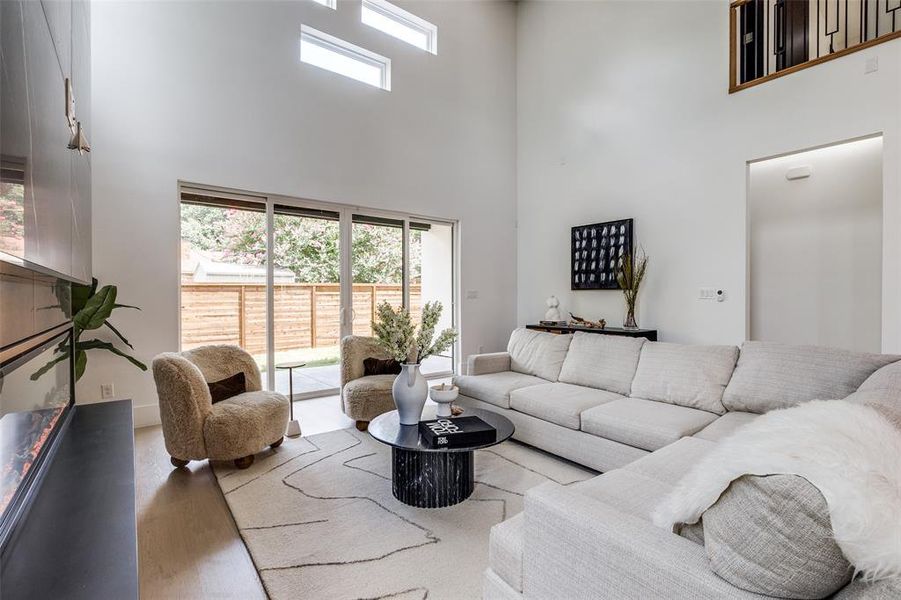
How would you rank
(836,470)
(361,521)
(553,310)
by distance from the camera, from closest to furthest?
(836,470) < (361,521) < (553,310)

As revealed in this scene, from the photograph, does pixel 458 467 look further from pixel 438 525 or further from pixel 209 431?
pixel 209 431

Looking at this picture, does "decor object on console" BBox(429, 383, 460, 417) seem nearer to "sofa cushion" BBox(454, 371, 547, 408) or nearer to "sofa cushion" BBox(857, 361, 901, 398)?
"sofa cushion" BBox(454, 371, 547, 408)

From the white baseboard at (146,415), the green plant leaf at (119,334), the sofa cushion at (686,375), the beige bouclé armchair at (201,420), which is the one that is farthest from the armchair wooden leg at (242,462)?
the sofa cushion at (686,375)

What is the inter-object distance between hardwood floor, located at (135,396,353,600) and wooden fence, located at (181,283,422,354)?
140cm

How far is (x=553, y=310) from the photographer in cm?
537

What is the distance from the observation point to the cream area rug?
1.67 metres

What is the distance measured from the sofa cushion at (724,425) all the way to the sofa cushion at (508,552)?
140cm

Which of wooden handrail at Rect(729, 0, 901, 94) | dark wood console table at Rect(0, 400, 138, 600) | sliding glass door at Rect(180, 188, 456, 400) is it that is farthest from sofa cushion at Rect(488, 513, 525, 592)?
wooden handrail at Rect(729, 0, 901, 94)

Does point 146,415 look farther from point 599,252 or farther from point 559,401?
point 599,252

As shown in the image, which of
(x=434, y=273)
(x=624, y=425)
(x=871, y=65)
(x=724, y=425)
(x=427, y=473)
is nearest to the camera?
(x=427, y=473)

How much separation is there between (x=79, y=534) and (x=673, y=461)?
202 cm

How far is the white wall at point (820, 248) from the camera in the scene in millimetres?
3609

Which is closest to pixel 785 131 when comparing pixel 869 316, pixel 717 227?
pixel 717 227

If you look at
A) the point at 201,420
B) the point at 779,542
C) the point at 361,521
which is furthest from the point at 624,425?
the point at 201,420
